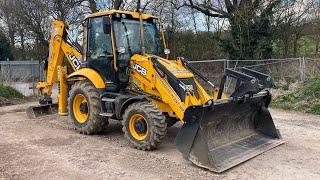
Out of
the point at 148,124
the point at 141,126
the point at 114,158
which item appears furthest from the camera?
the point at 141,126

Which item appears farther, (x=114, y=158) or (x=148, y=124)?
(x=148, y=124)

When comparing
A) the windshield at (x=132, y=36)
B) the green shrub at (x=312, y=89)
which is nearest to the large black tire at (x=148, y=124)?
the windshield at (x=132, y=36)

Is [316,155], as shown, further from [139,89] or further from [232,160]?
[139,89]

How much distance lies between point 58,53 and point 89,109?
2.54 m

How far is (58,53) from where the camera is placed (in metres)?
10.7

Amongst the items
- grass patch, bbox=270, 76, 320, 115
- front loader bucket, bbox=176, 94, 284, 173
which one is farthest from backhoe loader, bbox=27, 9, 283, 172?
grass patch, bbox=270, 76, 320, 115

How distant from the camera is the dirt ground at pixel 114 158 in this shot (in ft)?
20.9

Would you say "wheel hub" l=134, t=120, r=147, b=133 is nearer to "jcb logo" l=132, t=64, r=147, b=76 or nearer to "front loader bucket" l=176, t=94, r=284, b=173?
"front loader bucket" l=176, t=94, r=284, b=173

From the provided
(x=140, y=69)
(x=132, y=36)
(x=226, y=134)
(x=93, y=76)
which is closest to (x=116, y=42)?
(x=132, y=36)

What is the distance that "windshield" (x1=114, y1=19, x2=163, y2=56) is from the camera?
8.58m

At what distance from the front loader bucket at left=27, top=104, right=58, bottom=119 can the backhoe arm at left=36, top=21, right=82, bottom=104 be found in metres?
0.66

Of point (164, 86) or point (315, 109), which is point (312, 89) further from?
point (164, 86)

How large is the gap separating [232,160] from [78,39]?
5.88 meters

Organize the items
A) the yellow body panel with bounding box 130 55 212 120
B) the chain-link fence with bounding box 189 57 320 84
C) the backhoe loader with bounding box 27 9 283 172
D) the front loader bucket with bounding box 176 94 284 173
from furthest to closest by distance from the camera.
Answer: the chain-link fence with bounding box 189 57 320 84
the yellow body panel with bounding box 130 55 212 120
the backhoe loader with bounding box 27 9 283 172
the front loader bucket with bounding box 176 94 284 173
